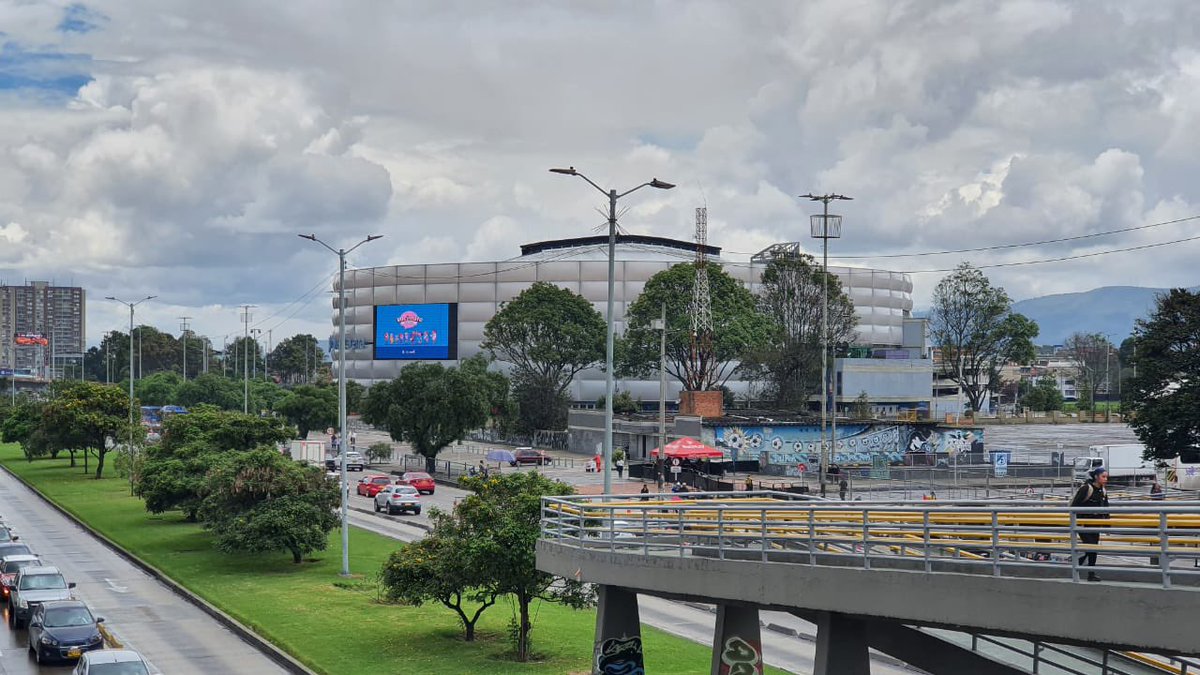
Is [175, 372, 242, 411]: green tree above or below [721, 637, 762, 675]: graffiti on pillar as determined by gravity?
above

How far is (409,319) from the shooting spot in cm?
16125

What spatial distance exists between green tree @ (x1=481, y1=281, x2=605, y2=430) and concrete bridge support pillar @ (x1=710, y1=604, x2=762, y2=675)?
105 meters

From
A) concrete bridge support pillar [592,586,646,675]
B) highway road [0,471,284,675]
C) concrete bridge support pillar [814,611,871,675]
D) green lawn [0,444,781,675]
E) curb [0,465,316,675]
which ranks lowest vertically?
highway road [0,471,284,675]

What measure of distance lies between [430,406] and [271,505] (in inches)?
1705

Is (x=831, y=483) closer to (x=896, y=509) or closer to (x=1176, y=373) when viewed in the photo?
(x=1176, y=373)

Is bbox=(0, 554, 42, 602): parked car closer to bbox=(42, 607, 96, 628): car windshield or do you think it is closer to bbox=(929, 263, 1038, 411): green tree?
bbox=(42, 607, 96, 628): car windshield

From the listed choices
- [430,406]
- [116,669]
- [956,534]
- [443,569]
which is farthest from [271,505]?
[430,406]

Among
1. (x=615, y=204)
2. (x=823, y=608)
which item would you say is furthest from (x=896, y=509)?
(x=615, y=204)

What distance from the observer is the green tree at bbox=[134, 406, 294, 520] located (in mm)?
59031

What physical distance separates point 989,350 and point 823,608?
441 feet

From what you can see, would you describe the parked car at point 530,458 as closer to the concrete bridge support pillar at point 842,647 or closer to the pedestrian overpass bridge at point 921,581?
the pedestrian overpass bridge at point 921,581

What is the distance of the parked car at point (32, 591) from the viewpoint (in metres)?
37.2

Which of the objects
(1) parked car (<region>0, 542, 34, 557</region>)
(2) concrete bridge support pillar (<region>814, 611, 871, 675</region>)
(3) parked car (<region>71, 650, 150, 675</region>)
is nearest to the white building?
(1) parked car (<region>0, 542, 34, 557</region>)

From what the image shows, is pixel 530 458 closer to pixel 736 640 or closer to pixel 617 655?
pixel 617 655
